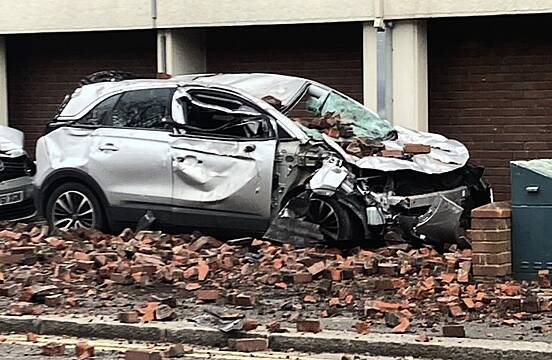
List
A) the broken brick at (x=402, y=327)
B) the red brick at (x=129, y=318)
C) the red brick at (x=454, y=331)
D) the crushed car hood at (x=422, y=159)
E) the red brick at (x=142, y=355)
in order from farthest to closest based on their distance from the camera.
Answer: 1. the crushed car hood at (x=422, y=159)
2. the red brick at (x=129, y=318)
3. the broken brick at (x=402, y=327)
4. the red brick at (x=454, y=331)
5. the red brick at (x=142, y=355)

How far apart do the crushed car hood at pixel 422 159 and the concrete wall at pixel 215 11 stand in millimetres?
3737

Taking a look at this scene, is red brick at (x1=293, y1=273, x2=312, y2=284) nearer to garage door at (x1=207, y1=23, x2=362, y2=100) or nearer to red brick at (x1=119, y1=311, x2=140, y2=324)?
red brick at (x1=119, y1=311, x2=140, y2=324)

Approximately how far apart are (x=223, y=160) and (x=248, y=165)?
1.01 feet

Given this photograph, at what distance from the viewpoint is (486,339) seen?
7531mm

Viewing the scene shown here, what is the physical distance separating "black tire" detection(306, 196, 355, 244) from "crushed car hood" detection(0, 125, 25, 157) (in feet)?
15.0

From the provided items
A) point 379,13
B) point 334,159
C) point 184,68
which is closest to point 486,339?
point 334,159

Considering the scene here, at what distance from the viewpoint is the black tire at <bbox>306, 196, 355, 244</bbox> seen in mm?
10680

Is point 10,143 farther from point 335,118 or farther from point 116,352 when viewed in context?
point 116,352

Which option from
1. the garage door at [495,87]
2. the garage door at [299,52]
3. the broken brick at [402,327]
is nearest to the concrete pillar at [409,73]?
the garage door at [495,87]

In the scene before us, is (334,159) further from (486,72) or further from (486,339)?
(486,72)

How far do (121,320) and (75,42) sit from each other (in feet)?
36.6

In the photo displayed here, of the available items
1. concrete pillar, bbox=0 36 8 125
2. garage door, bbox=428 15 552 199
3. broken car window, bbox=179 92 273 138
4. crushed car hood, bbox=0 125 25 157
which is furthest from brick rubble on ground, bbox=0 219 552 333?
concrete pillar, bbox=0 36 8 125

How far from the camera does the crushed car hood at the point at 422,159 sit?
10.9 meters

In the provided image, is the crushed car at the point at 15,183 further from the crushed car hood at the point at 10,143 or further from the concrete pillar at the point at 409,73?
the concrete pillar at the point at 409,73
